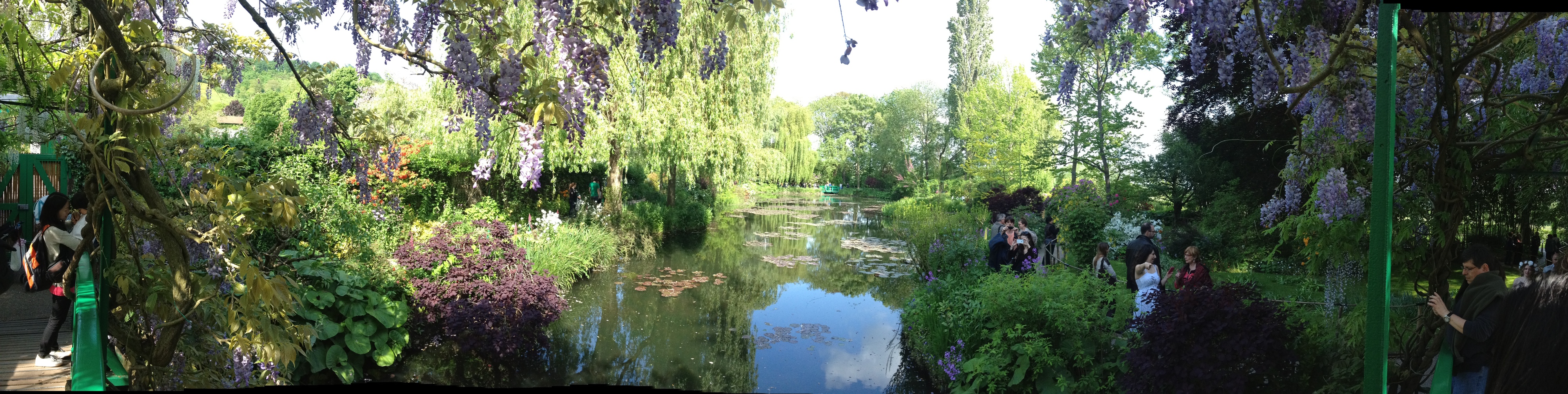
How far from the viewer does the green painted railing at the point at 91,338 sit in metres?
1.33

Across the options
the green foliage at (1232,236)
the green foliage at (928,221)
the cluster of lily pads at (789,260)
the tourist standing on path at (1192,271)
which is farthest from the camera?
the cluster of lily pads at (789,260)

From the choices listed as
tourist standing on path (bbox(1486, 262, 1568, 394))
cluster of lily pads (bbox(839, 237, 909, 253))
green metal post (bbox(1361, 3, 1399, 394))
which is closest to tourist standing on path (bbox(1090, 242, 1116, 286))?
tourist standing on path (bbox(1486, 262, 1568, 394))

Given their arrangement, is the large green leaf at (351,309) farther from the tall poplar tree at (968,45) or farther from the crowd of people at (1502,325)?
the tall poplar tree at (968,45)

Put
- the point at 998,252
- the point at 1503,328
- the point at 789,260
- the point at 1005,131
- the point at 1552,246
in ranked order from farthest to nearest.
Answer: the point at 1005,131 < the point at 789,260 < the point at 998,252 < the point at 1552,246 < the point at 1503,328

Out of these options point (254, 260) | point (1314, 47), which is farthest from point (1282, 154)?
point (254, 260)

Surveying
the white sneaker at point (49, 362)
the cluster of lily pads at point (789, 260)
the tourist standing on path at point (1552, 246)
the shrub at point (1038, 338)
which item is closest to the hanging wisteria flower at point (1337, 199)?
the shrub at point (1038, 338)

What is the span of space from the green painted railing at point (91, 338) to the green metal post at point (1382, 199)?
94.9 inches

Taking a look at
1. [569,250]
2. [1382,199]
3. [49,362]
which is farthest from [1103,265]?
[49,362]

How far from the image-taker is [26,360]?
3.38 metres

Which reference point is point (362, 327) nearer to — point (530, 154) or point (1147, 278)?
point (530, 154)

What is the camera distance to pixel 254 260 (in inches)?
77.6

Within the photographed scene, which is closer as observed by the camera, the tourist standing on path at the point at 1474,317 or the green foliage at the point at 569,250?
the tourist standing on path at the point at 1474,317

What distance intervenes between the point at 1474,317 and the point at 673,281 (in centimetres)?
747

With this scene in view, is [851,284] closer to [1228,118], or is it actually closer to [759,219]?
[1228,118]
